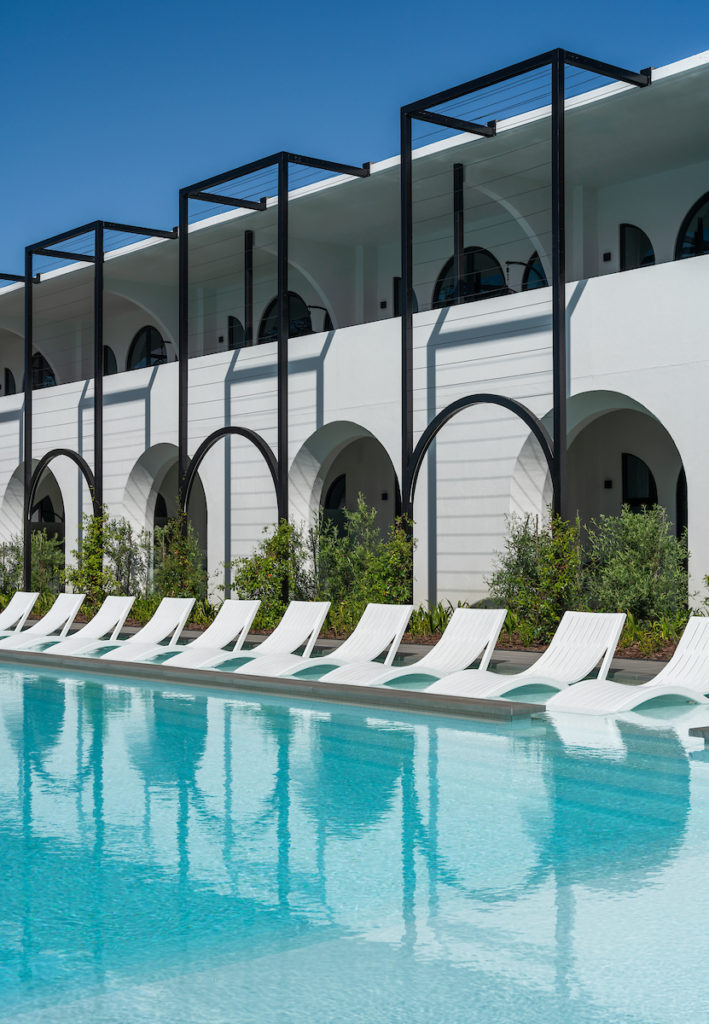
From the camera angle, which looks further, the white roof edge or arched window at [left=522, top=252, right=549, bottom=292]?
arched window at [left=522, top=252, right=549, bottom=292]

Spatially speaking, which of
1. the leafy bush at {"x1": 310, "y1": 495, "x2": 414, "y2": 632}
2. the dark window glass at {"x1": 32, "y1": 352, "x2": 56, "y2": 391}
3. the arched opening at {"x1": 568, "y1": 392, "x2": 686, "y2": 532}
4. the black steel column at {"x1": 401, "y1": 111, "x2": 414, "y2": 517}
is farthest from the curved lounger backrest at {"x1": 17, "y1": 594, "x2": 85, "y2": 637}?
the dark window glass at {"x1": 32, "y1": 352, "x2": 56, "y2": 391}

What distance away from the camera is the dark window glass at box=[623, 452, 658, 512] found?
718 inches

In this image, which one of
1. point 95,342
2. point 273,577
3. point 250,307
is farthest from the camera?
point 95,342

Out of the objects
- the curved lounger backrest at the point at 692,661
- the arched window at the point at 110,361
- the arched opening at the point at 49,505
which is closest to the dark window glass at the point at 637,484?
the curved lounger backrest at the point at 692,661

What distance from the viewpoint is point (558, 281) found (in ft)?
44.6

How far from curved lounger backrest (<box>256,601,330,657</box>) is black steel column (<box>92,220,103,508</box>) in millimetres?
7322

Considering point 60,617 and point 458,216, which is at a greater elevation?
point 458,216

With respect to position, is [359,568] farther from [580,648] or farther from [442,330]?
[580,648]

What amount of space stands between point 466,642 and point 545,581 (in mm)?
1939

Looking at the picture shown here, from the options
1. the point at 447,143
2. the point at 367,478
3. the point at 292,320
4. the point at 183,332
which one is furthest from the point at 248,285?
the point at 447,143

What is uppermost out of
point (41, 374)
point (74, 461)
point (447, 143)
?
point (447, 143)

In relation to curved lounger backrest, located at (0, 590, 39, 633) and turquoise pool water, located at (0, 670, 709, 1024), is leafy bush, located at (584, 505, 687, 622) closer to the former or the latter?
turquoise pool water, located at (0, 670, 709, 1024)

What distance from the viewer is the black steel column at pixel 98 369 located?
1978 cm

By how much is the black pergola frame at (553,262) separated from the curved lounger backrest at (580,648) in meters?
2.50
